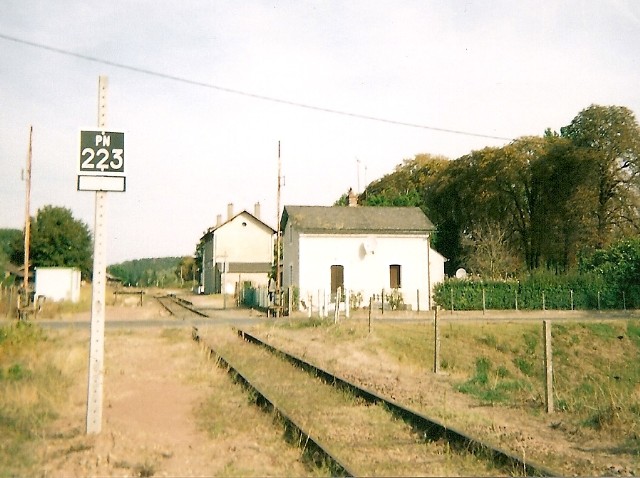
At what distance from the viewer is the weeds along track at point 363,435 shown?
5590mm

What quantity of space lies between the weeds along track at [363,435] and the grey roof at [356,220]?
2302cm

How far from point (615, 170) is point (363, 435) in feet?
139

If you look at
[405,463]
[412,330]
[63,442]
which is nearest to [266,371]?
[63,442]

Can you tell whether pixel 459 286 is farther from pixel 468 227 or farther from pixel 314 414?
pixel 314 414

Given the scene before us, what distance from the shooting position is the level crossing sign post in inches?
257

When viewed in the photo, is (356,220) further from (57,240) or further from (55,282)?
(57,240)

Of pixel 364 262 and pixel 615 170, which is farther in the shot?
pixel 615 170

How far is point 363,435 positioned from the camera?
6.91 m

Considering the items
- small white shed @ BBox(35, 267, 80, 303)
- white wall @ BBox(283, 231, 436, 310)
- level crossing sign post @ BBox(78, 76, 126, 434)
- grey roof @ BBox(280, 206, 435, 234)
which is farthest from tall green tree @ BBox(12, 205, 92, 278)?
level crossing sign post @ BBox(78, 76, 126, 434)

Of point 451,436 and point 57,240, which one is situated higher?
→ point 57,240

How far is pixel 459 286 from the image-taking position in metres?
34.2

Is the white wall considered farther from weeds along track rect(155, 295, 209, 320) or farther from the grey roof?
weeds along track rect(155, 295, 209, 320)

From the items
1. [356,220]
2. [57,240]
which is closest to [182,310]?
[356,220]

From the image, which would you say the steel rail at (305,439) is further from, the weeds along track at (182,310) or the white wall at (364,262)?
the white wall at (364,262)
